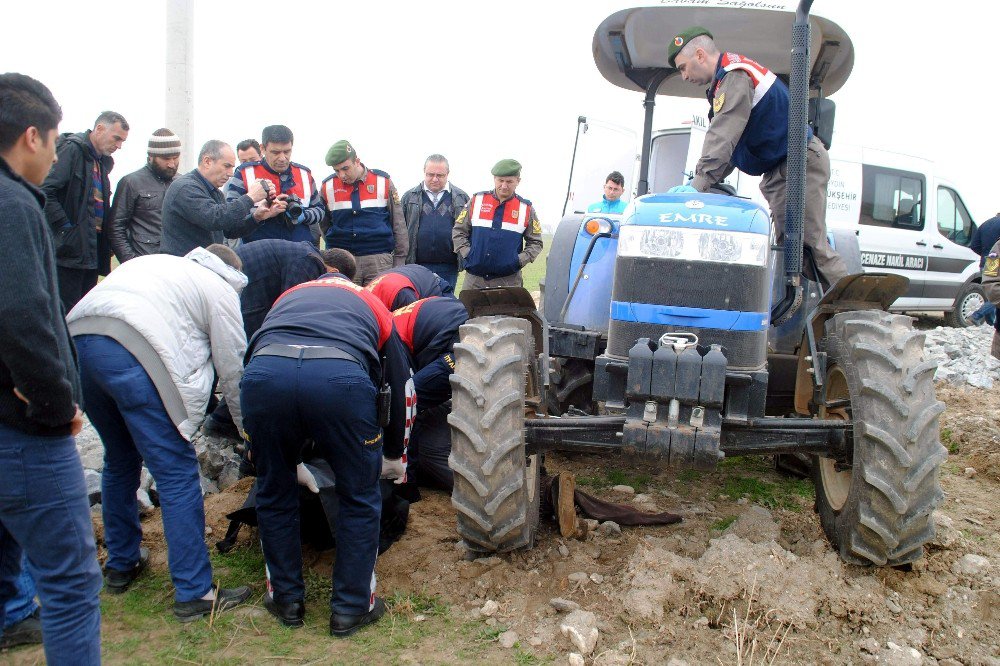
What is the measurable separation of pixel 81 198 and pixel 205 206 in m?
0.94

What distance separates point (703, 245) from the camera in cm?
379

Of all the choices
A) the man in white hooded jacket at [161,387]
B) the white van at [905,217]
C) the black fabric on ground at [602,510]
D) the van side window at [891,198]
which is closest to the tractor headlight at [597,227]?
the black fabric on ground at [602,510]

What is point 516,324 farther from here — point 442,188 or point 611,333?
point 442,188

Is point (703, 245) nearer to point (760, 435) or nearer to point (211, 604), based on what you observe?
point (760, 435)

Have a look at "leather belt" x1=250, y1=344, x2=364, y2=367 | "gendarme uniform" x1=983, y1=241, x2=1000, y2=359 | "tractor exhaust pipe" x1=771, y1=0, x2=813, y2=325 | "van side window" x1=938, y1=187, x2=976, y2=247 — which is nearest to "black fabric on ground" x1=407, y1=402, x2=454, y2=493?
"leather belt" x1=250, y1=344, x2=364, y2=367

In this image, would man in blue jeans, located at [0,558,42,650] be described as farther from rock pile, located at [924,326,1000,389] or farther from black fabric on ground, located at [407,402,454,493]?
rock pile, located at [924,326,1000,389]

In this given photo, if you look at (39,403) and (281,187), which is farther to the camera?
(281,187)

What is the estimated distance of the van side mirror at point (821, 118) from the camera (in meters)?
4.74

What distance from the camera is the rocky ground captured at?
3.17 m

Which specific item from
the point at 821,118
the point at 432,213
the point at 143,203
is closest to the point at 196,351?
the point at 143,203

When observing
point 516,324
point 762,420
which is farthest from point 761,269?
point 516,324

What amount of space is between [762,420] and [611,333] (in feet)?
2.77

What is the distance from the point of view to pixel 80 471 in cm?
268

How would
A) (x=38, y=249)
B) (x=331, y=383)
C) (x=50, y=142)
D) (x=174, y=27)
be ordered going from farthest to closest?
(x=174, y=27) → (x=331, y=383) → (x=50, y=142) → (x=38, y=249)
